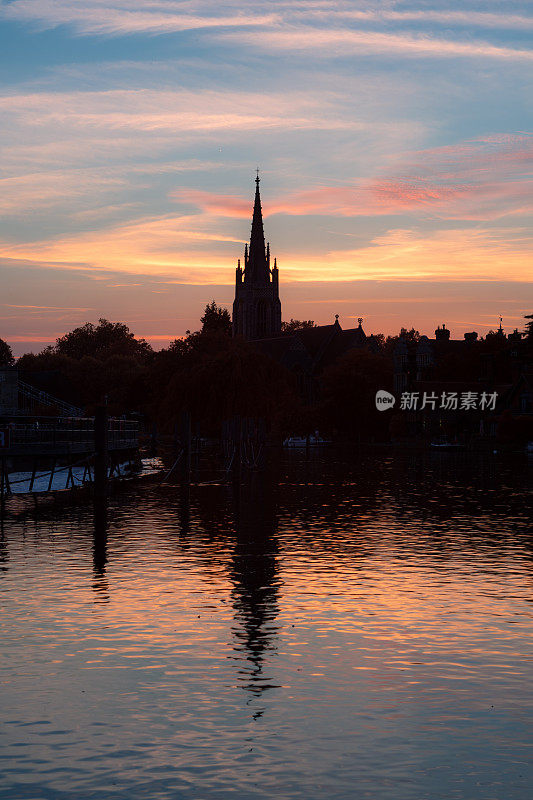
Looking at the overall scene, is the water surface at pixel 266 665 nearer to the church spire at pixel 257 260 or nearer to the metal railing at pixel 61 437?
the metal railing at pixel 61 437

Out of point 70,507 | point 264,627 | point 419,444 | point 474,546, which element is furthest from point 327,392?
point 264,627

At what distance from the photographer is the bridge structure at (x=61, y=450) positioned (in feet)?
148

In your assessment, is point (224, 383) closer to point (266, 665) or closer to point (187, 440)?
point (187, 440)

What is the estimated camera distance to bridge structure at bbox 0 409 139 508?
45.1m

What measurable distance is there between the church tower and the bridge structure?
113087 millimetres

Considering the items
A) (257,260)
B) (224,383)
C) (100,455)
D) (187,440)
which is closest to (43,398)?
(224,383)

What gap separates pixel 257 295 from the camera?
197375 mm

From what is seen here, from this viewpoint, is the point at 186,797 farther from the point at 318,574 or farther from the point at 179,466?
the point at 179,466

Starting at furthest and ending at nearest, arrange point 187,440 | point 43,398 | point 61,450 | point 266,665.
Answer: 1. point 43,398
2. point 187,440
3. point 61,450
4. point 266,665

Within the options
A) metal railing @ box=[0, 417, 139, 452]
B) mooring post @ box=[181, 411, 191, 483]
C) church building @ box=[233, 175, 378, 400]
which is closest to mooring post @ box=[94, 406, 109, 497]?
metal railing @ box=[0, 417, 139, 452]

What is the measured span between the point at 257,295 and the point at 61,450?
149502mm

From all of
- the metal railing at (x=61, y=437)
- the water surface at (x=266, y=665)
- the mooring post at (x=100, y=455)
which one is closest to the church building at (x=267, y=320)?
the metal railing at (x=61, y=437)

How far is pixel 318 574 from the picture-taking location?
21.4 meters

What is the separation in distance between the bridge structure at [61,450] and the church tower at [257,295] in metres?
113
